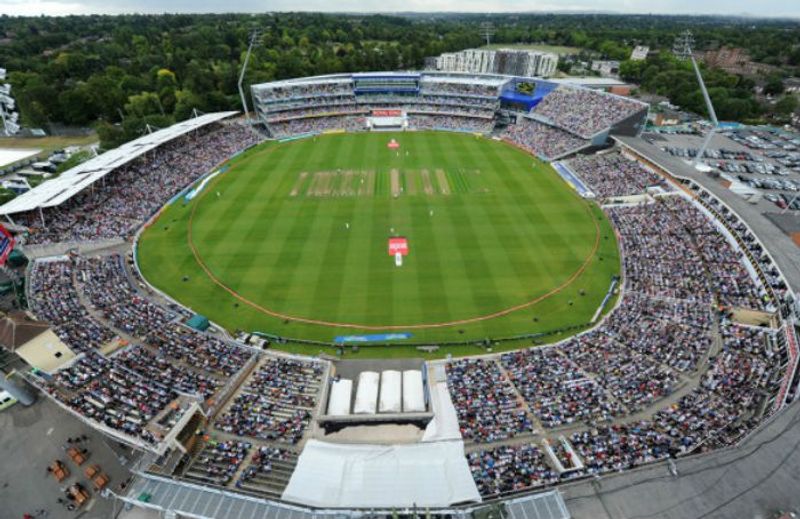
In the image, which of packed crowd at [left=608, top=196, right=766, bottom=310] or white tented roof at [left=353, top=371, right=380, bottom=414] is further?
packed crowd at [left=608, top=196, right=766, bottom=310]

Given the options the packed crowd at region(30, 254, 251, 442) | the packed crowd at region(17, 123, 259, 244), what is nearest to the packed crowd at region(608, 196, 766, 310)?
the packed crowd at region(30, 254, 251, 442)

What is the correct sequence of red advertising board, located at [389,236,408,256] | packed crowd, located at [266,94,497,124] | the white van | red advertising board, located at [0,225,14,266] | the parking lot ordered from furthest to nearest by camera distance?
packed crowd, located at [266,94,497,124]
the parking lot
red advertising board, located at [389,236,408,256]
red advertising board, located at [0,225,14,266]
the white van

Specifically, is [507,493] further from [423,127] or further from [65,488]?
[423,127]

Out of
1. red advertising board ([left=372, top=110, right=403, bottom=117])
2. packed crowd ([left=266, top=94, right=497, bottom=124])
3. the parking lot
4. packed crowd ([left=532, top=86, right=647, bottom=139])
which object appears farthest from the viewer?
red advertising board ([left=372, top=110, right=403, bottom=117])

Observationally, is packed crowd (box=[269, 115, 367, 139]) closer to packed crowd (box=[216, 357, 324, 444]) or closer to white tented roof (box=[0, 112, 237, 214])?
white tented roof (box=[0, 112, 237, 214])

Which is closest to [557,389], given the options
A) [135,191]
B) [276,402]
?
[276,402]

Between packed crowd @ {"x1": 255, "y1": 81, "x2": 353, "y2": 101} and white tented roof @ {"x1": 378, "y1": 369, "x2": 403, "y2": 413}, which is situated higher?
packed crowd @ {"x1": 255, "y1": 81, "x2": 353, "y2": 101}

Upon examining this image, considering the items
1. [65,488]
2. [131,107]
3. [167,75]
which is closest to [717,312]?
[65,488]

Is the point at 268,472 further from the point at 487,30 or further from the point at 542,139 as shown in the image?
the point at 487,30
